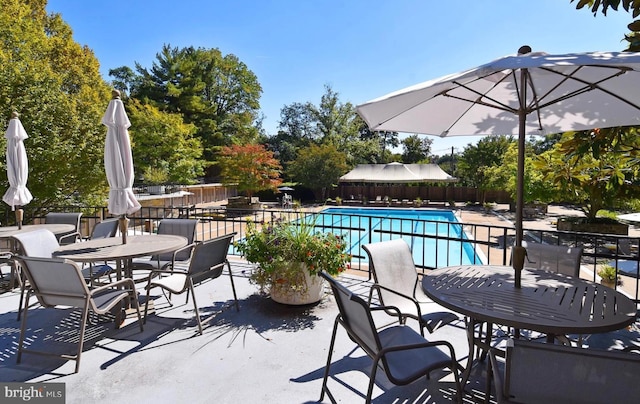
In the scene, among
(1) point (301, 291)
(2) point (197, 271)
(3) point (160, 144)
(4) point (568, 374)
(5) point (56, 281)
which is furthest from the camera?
(3) point (160, 144)

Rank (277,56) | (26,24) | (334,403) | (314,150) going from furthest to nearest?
1. (277,56)
2. (314,150)
3. (26,24)
4. (334,403)

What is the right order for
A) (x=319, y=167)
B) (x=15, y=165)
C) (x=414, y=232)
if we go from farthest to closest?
(x=319, y=167) → (x=414, y=232) → (x=15, y=165)

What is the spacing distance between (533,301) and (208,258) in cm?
261

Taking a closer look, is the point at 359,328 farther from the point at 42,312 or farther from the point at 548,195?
the point at 548,195

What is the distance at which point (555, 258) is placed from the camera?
2.92m

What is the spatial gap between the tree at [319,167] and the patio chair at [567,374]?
71.3 ft

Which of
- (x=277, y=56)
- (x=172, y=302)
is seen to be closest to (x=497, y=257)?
(x=172, y=302)

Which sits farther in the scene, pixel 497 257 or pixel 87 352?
pixel 497 257

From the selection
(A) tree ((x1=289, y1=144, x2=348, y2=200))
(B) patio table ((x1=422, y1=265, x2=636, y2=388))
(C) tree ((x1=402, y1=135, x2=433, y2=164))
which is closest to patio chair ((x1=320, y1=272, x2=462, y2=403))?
(B) patio table ((x1=422, y1=265, x2=636, y2=388))

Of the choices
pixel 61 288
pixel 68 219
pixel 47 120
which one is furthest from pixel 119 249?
pixel 47 120

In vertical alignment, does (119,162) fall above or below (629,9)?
below

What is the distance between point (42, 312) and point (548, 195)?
42.5ft

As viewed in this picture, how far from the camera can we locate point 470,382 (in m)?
2.33

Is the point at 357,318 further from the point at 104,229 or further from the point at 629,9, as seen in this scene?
the point at 104,229
